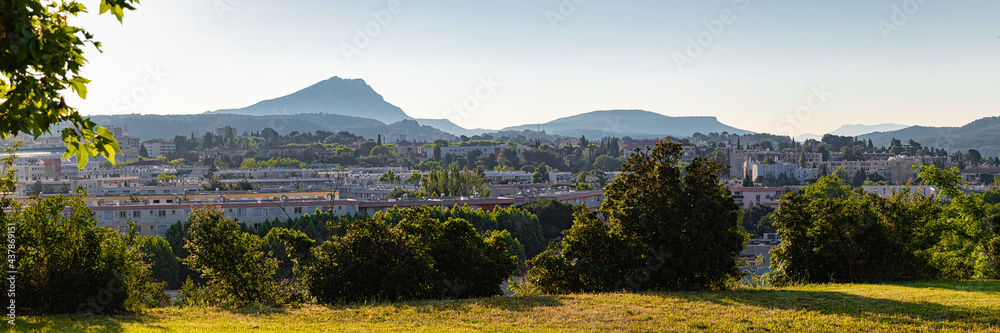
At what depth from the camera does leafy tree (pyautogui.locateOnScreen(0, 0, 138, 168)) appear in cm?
490

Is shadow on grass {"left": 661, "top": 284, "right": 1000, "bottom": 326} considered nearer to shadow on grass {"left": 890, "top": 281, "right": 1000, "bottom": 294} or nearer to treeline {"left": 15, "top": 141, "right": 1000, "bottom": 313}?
shadow on grass {"left": 890, "top": 281, "right": 1000, "bottom": 294}

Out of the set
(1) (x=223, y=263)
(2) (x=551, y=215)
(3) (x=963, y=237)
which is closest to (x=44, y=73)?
(1) (x=223, y=263)

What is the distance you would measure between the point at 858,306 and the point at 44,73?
1091cm

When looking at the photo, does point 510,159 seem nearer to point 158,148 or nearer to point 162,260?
point 158,148

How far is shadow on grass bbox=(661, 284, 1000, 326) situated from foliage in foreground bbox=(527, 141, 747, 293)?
1.11 metres

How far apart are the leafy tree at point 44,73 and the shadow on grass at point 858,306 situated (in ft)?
31.2

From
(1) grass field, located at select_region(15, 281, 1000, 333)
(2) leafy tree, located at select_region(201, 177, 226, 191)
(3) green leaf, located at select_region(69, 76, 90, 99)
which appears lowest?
(2) leafy tree, located at select_region(201, 177, 226, 191)

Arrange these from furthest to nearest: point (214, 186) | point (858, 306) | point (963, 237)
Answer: point (214, 186)
point (963, 237)
point (858, 306)

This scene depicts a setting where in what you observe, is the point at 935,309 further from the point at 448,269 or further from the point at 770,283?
the point at 448,269

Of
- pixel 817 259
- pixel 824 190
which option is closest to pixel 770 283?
pixel 817 259

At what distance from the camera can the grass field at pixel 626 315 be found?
33.3ft

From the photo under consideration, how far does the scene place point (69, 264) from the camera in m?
12.3

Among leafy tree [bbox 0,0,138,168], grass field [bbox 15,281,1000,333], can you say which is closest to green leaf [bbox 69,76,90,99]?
leafy tree [bbox 0,0,138,168]

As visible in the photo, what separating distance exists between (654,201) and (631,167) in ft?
3.29
